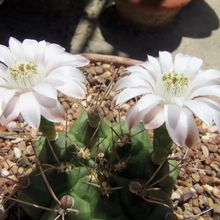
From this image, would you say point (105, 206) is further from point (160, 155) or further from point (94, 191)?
point (160, 155)

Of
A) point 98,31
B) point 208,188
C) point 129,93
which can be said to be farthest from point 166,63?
point 98,31

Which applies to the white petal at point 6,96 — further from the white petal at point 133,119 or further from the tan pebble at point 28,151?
the tan pebble at point 28,151

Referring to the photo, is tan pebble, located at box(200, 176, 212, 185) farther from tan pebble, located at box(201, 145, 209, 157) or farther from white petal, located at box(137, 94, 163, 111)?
white petal, located at box(137, 94, 163, 111)

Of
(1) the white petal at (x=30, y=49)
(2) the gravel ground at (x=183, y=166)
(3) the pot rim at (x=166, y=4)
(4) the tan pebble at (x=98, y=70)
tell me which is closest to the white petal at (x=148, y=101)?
(1) the white petal at (x=30, y=49)

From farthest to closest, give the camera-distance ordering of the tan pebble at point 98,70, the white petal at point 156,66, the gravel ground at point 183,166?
1. the tan pebble at point 98,70
2. the gravel ground at point 183,166
3. the white petal at point 156,66

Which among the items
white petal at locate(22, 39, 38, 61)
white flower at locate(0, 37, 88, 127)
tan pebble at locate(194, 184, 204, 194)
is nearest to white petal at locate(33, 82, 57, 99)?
white flower at locate(0, 37, 88, 127)

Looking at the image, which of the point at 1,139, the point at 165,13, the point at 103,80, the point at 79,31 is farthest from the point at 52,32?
the point at 1,139
